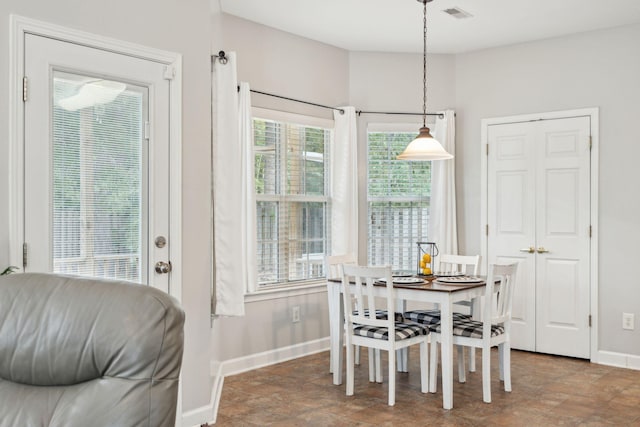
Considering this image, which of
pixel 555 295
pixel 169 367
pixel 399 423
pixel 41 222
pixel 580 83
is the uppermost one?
pixel 580 83

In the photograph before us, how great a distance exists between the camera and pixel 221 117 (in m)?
3.71

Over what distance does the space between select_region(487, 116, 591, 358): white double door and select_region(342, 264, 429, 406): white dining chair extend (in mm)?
1715

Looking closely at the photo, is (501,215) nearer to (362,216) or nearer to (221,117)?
(362,216)

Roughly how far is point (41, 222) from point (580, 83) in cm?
436

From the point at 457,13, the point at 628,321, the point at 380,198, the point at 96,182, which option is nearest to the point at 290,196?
the point at 380,198

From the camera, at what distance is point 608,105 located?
195 inches

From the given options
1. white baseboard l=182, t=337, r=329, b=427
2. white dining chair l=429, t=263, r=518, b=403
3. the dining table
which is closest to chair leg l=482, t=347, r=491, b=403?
white dining chair l=429, t=263, r=518, b=403

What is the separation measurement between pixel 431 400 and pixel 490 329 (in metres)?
0.60

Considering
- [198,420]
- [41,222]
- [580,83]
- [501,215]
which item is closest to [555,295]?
[501,215]

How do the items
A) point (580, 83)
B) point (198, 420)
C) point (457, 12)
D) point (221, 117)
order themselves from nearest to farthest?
point (198, 420) < point (221, 117) < point (457, 12) < point (580, 83)

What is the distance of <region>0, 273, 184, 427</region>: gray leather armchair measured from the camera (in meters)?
1.39

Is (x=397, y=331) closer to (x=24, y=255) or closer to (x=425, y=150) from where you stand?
(x=425, y=150)

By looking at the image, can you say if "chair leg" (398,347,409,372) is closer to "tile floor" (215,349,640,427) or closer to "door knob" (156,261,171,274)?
"tile floor" (215,349,640,427)

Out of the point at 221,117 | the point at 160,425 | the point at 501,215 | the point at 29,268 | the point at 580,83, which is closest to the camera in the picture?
the point at 160,425
